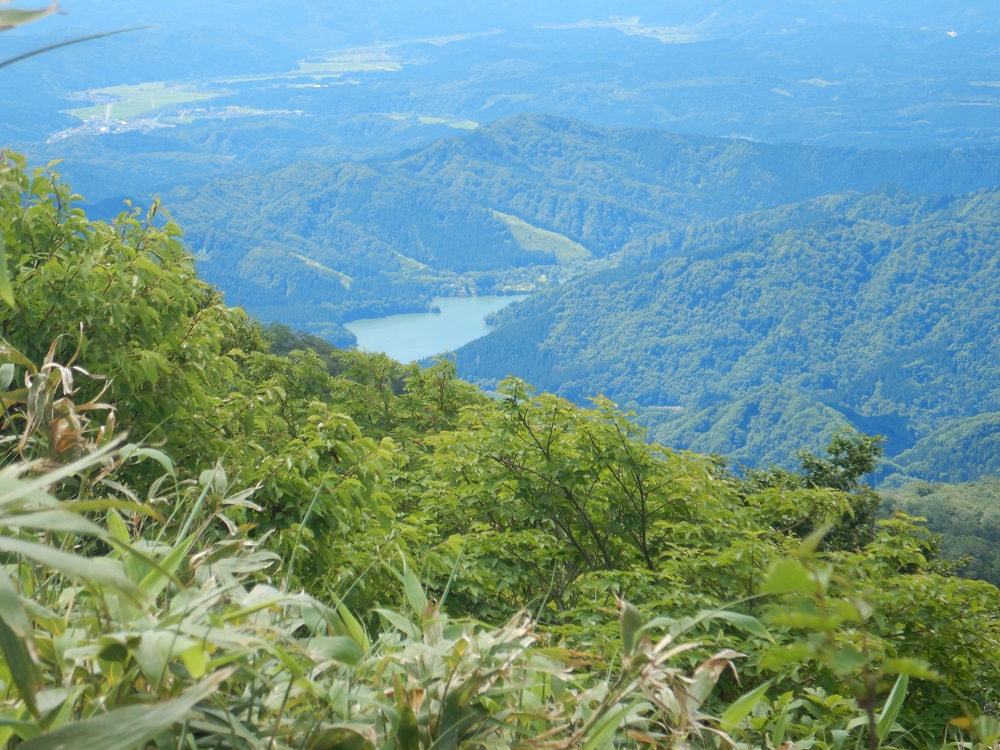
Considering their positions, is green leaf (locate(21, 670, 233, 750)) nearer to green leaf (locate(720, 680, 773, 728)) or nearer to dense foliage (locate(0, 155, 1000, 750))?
dense foliage (locate(0, 155, 1000, 750))

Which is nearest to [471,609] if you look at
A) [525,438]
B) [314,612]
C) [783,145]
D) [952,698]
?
[525,438]

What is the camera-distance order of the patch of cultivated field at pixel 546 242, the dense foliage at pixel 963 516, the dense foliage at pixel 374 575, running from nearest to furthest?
1. the dense foliage at pixel 374 575
2. the dense foliage at pixel 963 516
3. the patch of cultivated field at pixel 546 242

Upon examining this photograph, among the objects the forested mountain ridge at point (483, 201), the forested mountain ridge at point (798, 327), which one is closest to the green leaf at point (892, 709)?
the forested mountain ridge at point (798, 327)

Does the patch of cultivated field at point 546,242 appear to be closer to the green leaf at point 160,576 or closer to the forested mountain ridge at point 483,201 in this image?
the forested mountain ridge at point 483,201

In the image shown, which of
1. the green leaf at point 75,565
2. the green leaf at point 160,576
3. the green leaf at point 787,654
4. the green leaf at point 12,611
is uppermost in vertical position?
the green leaf at point 75,565

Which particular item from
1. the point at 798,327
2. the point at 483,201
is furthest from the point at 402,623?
the point at 483,201

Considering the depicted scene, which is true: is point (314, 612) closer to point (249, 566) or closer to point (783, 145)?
point (249, 566)
